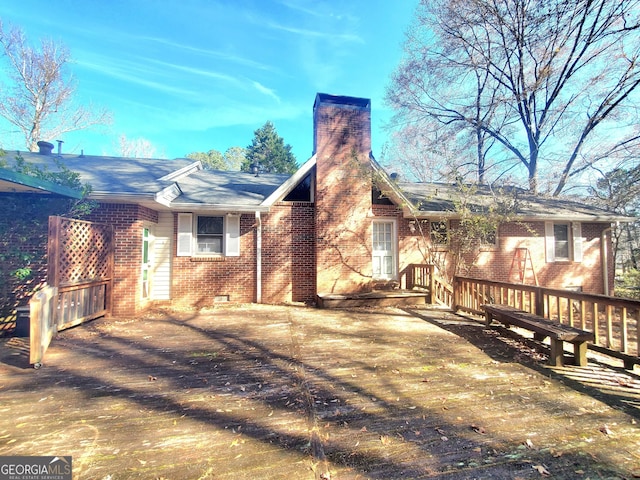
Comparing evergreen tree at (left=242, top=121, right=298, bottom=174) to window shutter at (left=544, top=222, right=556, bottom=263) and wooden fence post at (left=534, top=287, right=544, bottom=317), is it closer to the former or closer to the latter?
window shutter at (left=544, top=222, right=556, bottom=263)

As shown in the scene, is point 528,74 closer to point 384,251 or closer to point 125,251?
point 384,251

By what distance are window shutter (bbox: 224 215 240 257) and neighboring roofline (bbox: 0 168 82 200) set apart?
346cm

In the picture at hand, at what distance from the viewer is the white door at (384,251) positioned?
9.48m

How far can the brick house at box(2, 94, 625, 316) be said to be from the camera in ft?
24.7

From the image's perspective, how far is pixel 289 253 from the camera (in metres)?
8.86

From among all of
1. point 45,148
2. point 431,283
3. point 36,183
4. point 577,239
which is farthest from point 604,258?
point 45,148

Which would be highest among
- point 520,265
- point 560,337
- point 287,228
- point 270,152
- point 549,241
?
point 270,152

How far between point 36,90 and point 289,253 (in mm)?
20194

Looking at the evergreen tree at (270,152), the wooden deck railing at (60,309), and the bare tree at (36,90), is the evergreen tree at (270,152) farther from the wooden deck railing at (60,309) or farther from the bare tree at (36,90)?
the wooden deck railing at (60,309)

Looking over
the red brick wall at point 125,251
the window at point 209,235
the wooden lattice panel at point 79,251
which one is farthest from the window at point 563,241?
the wooden lattice panel at point 79,251

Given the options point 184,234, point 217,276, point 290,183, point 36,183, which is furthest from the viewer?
point 290,183

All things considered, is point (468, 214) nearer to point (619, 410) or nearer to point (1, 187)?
point (619, 410)

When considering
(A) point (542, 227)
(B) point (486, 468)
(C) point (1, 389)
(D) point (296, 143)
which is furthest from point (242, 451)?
(D) point (296, 143)

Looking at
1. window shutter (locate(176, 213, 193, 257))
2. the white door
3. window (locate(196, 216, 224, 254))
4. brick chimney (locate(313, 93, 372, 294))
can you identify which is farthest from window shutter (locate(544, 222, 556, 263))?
window shutter (locate(176, 213, 193, 257))
